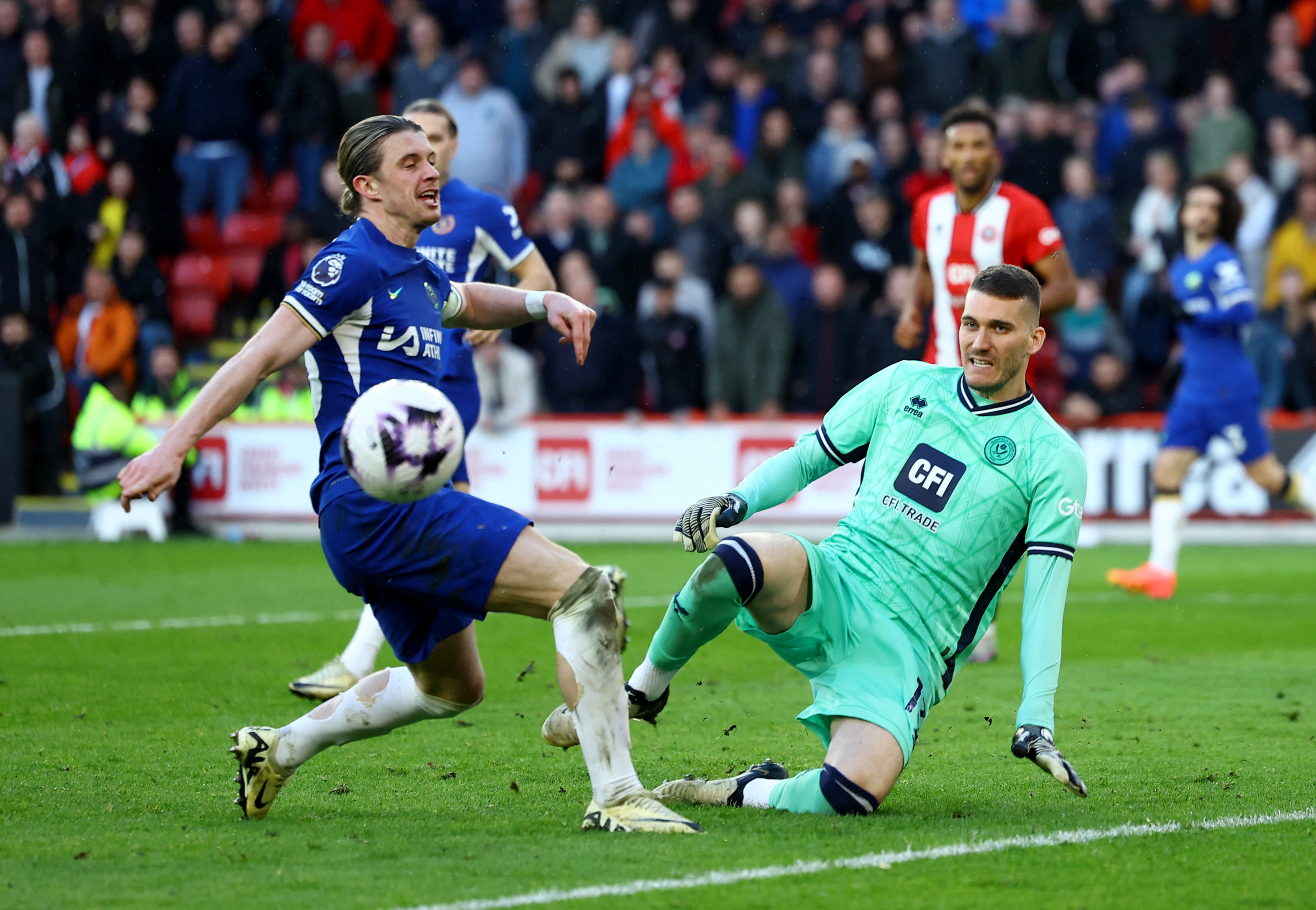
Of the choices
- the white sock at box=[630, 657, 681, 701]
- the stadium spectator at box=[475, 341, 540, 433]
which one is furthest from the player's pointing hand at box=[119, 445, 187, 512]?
the stadium spectator at box=[475, 341, 540, 433]

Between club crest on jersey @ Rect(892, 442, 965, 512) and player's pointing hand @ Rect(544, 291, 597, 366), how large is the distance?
105 cm

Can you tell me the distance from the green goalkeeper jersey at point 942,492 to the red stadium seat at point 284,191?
49.7ft

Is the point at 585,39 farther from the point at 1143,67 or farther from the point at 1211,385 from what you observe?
the point at 1211,385

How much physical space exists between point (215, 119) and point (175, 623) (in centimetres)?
1045

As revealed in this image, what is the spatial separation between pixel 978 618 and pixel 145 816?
101 inches

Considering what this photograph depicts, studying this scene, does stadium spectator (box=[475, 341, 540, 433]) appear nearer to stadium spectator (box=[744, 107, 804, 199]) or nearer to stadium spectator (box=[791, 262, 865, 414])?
stadium spectator (box=[791, 262, 865, 414])

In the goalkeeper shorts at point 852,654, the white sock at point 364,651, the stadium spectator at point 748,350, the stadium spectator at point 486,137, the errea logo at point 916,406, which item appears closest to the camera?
the goalkeeper shorts at point 852,654

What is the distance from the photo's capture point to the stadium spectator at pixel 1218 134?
17.2 meters

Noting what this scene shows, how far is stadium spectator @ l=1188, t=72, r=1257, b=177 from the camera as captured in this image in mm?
17188

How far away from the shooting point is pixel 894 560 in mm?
5199

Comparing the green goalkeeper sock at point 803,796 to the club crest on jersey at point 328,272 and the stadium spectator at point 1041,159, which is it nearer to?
the club crest on jersey at point 328,272

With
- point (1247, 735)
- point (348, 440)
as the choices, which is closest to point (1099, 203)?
point (1247, 735)

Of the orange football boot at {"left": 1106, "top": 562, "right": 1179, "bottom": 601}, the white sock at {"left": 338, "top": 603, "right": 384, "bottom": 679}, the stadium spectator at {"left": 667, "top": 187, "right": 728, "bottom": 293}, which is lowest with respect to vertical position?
the orange football boot at {"left": 1106, "top": 562, "right": 1179, "bottom": 601}

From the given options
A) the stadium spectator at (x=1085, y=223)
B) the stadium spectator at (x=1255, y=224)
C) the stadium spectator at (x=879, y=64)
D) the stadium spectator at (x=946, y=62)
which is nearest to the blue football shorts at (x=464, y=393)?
the stadium spectator at (x=1085, y=223)
